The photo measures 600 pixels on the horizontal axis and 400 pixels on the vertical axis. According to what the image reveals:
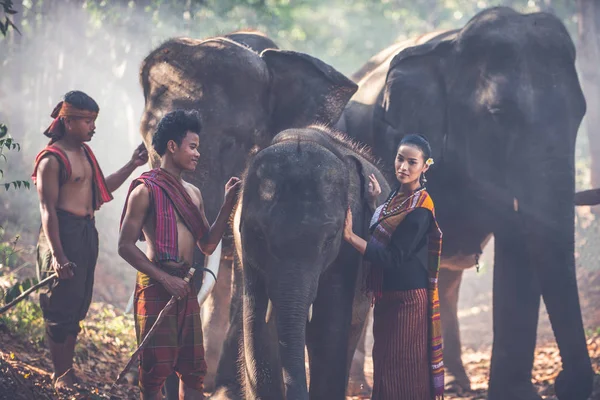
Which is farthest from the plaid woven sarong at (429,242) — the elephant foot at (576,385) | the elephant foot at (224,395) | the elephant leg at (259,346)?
the elephant foot at (576,385)

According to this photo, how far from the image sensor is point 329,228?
3.87 meters

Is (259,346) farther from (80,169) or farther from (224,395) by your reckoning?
(80,169)

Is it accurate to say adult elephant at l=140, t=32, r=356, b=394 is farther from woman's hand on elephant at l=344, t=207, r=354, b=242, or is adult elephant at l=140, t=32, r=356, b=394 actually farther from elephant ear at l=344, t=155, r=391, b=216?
woman's hand on elephant at l=344, t=207, r=354, b=242

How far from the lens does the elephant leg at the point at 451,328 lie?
6.95 m

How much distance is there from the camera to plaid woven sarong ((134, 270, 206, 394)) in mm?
3633

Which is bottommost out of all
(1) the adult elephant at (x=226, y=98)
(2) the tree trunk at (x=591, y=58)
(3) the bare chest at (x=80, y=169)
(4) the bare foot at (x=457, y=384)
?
(4) the bare foot at (x=457, y=384)

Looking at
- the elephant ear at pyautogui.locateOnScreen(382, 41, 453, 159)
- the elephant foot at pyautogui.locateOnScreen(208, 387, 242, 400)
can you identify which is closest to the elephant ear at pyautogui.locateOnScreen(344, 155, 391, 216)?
the elephant foot at pyautogui.locateOnScreen(208, 387, 242, 400)

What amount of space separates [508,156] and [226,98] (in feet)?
6.85

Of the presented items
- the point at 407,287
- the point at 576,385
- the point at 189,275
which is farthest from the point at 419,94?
the point at 189,275

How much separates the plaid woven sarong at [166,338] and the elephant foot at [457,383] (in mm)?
3454

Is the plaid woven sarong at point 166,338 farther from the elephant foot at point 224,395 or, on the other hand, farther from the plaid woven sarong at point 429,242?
the elephant foot at point 224,395

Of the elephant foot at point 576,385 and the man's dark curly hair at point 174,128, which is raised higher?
the man's dark curly hair at point 174,128

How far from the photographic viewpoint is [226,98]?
5.92 metres

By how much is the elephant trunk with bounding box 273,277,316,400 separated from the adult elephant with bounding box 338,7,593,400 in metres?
2.17
